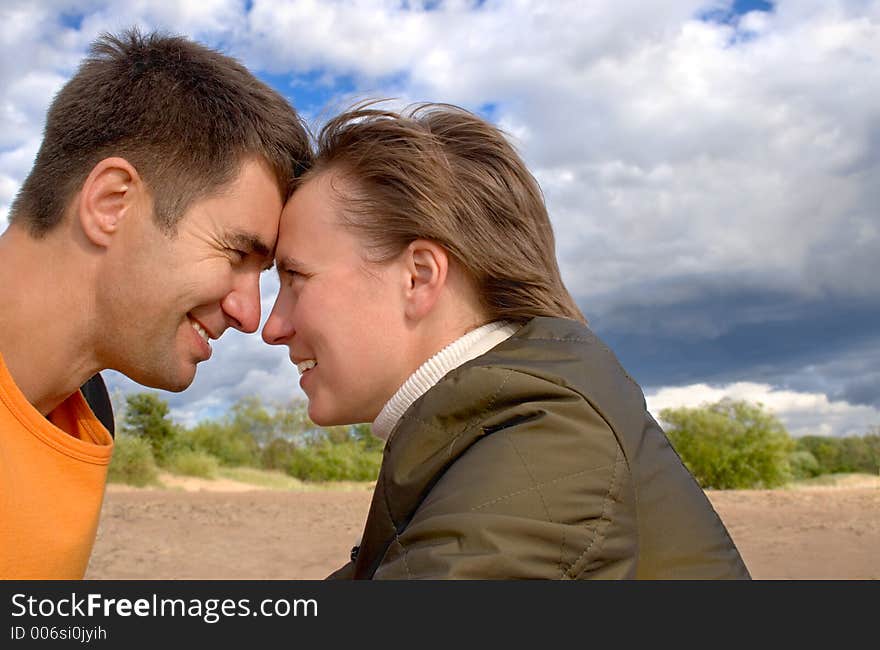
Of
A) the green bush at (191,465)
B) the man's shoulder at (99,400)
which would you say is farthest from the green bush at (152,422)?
the man's shoulder at (99,400)

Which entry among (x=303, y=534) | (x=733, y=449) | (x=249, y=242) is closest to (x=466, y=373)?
(x=249, y=242)

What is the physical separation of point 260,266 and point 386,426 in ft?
3.17

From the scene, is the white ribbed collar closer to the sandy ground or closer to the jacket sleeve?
the jacket sleeve

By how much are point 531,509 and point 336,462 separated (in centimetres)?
2303

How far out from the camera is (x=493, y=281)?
2.50 meters

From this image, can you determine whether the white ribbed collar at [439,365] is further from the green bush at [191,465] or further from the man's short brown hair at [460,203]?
the green bush at [191,465]

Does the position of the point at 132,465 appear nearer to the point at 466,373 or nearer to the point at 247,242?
the point at 247,242

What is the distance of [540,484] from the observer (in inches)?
67.7

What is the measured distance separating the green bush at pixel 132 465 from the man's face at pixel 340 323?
20.0 m

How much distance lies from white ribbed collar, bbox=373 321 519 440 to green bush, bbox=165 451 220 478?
2192 centimetres

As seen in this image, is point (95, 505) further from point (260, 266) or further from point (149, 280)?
point (260, 266)

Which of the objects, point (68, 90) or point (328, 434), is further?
point (328, 434)

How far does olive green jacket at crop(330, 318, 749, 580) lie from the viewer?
1666 mm
